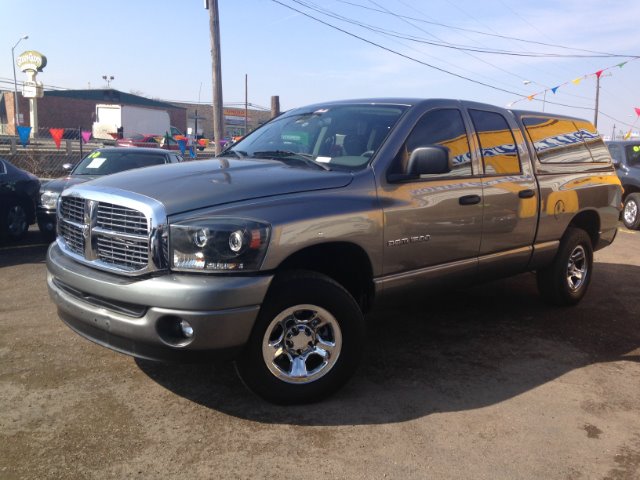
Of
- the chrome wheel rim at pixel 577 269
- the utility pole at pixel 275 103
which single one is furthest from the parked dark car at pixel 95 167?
the chrome wheel rim at pixel 577 269

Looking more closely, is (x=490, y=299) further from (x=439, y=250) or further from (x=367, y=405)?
(x=367, y=405)

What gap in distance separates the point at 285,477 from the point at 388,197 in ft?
6.15

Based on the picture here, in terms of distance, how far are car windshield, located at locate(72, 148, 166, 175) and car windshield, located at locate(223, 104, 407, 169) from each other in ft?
15.2

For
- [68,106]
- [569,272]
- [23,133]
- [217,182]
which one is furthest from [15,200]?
[68,106]

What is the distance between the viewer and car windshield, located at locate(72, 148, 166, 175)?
9016 mm

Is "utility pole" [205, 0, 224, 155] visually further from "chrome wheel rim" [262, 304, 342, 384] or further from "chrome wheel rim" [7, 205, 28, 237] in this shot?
"chrome wheel rim" [262, 304, 342, 384]

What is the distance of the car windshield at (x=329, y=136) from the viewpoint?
413cm

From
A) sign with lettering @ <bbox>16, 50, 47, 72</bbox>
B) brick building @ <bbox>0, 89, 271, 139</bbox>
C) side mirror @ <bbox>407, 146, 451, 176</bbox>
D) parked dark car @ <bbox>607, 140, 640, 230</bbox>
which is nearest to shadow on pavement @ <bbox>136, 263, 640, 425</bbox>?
side mirror @ <bbox>407, 146, 451, 176</bbox>

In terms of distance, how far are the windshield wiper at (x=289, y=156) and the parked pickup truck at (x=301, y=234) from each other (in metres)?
0.02

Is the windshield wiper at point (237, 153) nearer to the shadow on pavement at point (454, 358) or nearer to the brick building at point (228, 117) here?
the shadow on pavement at point (454, 358)

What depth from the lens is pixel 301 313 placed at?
352cm

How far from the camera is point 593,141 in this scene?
6.20m

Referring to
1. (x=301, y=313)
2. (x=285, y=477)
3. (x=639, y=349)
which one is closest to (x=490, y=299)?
(x=639, y=349)

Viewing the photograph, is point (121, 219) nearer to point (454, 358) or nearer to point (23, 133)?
point (454, 358)
